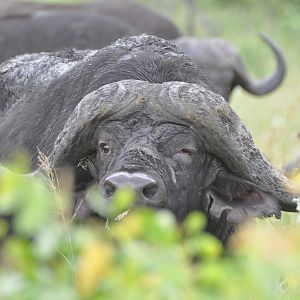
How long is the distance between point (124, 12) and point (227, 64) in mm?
3737

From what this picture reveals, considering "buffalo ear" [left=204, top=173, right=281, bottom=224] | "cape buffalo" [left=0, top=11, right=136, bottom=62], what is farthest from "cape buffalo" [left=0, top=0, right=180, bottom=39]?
"buffalo ear" [left=204, top=173, right=281, bottom=224]

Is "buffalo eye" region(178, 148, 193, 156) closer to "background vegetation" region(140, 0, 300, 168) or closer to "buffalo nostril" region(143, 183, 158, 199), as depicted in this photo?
"buffalo nostril" region(143, 183, 158, 199)

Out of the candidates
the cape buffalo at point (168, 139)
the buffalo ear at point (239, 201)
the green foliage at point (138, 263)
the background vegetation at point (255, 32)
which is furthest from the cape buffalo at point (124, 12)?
the green foliage at point (138, 263)

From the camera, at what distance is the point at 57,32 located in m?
15.0

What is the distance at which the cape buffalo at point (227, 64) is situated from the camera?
1343 centimetres

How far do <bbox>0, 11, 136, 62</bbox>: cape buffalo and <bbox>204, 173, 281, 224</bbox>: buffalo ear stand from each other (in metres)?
9.20

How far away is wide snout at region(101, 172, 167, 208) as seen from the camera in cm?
441

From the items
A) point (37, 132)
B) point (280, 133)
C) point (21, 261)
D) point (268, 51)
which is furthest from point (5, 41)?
point (21, 261)

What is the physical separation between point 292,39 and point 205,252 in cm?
1792

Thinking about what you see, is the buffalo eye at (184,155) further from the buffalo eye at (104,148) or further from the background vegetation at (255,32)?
the background vegetation at (255,32)

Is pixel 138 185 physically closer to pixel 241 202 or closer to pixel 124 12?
pixel 241 202

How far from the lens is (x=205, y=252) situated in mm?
2109

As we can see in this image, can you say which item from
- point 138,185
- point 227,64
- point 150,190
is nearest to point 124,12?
point 227,64

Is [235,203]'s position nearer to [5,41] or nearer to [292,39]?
[5,41]
